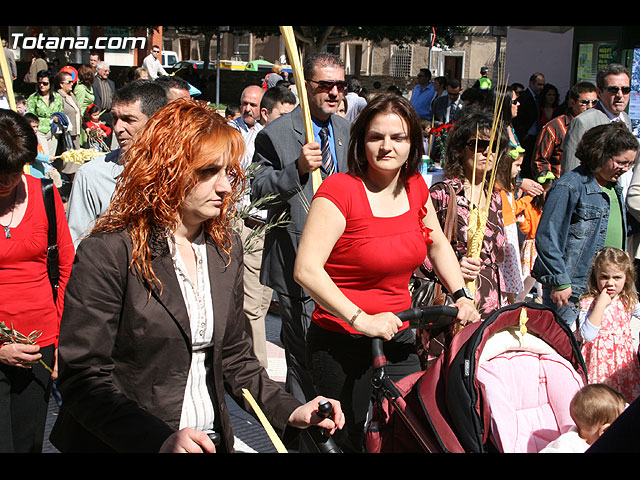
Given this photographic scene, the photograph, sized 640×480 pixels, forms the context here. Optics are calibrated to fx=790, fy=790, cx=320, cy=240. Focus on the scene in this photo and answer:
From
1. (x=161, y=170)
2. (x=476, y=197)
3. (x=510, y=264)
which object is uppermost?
(x=161, y=170)

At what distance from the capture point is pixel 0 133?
319 cm

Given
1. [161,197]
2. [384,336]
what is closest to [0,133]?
[161,197]

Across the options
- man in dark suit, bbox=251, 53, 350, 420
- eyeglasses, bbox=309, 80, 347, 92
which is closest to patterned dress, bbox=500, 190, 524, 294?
man in dark suit, bbox=251, 53, 350, 420

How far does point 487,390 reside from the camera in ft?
10.2

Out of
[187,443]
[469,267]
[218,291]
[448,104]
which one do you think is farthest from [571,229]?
[448,104]

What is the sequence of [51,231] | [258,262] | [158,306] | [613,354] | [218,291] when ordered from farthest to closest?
1. [258,262]
2. [613,354]
3. [51,231]
4. [218,291]
5. [158,306]

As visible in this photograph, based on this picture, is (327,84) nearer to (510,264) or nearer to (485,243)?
(485,243)

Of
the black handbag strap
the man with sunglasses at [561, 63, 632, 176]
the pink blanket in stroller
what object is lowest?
the pink blanket in stroller

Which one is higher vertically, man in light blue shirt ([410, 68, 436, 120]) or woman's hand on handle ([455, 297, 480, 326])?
man in light blue shirt ([410, 68, 436, 120])

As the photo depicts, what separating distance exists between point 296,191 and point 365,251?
0.95m

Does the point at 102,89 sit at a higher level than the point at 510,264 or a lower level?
higher

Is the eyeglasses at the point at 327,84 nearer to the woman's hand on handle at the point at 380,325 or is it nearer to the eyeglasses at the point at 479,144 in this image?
the eyeglasses at the point at 479,144

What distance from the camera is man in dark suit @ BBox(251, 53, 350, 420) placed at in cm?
416

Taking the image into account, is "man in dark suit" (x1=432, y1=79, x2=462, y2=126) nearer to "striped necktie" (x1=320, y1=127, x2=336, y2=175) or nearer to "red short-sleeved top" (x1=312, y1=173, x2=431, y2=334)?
"striped necktie" (x1=320, y1=127, x2=336, y2=175)
